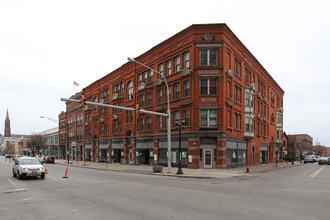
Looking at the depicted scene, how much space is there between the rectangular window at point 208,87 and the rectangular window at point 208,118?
201 cm

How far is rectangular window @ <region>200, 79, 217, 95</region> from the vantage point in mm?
30766

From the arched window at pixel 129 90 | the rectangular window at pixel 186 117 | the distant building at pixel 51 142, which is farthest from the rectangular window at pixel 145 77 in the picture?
the distant building at pixel 51 142

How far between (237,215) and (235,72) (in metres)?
27.9

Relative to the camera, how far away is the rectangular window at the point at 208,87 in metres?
30.8

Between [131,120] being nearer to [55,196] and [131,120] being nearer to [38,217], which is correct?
[55,196]

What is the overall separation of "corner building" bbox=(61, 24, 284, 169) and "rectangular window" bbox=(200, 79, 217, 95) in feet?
0.37

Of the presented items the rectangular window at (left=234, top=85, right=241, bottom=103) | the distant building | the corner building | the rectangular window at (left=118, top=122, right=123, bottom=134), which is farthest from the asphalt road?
the distant building

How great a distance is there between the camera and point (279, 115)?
57.6 metres

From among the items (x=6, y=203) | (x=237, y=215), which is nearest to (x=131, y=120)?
(x=6, y=203)

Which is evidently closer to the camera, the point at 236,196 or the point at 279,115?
the point at 236,196

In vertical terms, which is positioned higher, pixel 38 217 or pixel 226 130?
pixel 226 130

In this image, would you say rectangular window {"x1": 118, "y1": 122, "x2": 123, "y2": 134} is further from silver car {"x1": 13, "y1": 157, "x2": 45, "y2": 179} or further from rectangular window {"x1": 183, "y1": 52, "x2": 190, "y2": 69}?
silver car {"x1": 13, "y1": 157, "x2": 45, "y2": 179}

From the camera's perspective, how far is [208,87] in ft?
101

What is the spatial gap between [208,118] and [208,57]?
6.88 meters
